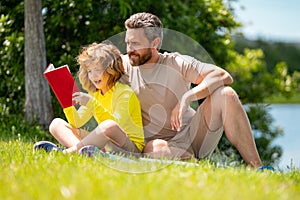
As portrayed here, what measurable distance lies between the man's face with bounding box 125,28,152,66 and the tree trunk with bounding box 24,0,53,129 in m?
1.99

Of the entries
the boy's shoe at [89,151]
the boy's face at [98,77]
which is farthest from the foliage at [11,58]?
the boy's shoe at [89,151]

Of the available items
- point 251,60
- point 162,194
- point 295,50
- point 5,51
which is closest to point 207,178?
point 162,194

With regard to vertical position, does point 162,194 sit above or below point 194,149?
above

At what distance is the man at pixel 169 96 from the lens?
3750 millimetres

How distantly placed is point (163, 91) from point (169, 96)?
0.05 meters

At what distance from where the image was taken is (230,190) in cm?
249

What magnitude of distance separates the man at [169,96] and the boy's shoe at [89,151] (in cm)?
39

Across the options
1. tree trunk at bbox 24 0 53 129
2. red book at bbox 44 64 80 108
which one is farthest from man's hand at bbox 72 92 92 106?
tree trunk at bbox 24 0 53 129

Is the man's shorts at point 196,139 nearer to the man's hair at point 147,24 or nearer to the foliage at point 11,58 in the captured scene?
the man's hair at point 147,24

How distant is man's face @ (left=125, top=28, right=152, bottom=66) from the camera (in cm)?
391

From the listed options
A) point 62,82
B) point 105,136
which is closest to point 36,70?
point 62,82

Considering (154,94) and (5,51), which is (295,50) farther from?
(154,94)

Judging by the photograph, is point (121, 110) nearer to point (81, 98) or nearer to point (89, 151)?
point (81, 98)

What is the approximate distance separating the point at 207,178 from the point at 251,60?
5939 millimetres
